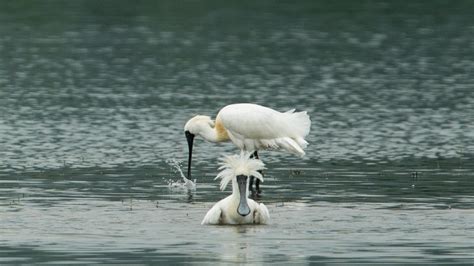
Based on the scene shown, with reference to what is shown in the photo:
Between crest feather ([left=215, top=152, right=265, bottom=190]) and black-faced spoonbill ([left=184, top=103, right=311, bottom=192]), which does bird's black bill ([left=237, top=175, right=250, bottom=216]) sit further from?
black-faced spoonbill ([left=184, top=103, right=311, bottom=192])

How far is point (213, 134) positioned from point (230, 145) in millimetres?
4728

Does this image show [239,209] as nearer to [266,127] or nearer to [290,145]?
[290,145]

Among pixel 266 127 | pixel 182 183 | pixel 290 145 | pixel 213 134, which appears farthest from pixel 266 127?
pixel 182 183

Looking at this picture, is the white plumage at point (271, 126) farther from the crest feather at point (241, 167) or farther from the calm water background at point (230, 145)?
the crest feather at point (241, 167)

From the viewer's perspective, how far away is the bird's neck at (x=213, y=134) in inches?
1063

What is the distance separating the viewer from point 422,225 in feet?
69.7

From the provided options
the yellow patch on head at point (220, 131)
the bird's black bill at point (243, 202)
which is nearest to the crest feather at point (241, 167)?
the bird's black bill at point (243, 202)

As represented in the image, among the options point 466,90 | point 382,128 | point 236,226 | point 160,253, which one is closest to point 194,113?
point 382,128

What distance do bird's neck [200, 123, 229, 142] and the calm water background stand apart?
667 millimetres

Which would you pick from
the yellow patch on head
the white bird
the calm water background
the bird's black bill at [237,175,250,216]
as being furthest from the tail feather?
the bird's black bill at [237,175,250,216]

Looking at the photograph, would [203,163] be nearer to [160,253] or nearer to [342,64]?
[160,253]

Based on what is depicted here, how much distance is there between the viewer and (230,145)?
104ft

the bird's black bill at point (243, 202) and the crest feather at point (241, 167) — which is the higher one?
the crest feather at point (241, 167)

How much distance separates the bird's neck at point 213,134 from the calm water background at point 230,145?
26.3 inches
